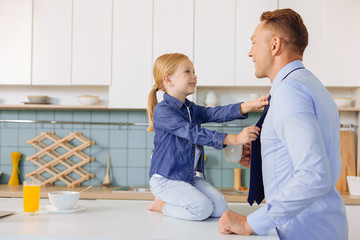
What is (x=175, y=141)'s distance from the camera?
1644 mm

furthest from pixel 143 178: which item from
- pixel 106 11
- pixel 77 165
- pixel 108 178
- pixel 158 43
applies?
pixel 106 11

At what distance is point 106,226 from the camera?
1.18 metres

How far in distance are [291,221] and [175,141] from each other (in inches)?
23.1

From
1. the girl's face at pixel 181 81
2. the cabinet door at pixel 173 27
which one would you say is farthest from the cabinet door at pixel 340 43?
the girl's face at pixel 181 81

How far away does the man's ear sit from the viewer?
4.45ft

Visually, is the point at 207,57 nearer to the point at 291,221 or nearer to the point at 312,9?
the point at 312,9

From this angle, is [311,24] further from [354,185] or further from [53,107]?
[53,107]

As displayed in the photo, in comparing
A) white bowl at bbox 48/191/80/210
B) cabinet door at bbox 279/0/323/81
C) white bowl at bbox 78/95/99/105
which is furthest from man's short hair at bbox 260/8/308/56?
white bowl at bbox 78/95/99/105

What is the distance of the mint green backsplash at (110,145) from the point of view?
3.36 m

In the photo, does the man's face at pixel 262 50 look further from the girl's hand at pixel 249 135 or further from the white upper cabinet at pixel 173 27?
the white upper cabinet at pixel 173 27

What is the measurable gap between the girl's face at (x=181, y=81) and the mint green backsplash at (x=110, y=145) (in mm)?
1577

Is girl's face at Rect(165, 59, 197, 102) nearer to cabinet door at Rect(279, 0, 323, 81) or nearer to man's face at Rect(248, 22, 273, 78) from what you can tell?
man's face at Rect(248, 22, 273, 78)

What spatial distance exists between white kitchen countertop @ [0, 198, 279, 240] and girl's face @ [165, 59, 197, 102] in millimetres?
549

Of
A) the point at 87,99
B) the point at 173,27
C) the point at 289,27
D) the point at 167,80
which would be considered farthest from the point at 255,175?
the point at 87,99
